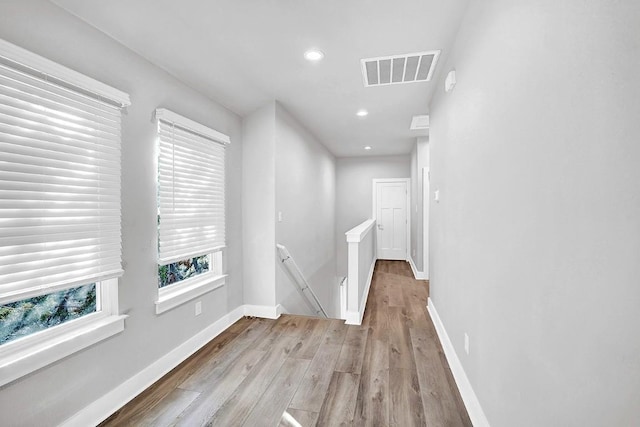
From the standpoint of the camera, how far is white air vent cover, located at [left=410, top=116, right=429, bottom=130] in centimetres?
424

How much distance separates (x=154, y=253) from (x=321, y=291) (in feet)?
12.6

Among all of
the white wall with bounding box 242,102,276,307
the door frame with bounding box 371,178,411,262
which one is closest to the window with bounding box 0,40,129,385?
the white wall with bounding box 242,102,276,307

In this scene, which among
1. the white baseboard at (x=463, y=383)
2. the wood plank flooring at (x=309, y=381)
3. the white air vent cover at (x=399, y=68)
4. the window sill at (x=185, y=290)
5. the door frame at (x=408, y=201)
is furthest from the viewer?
the door frame at (x=408, y=201)

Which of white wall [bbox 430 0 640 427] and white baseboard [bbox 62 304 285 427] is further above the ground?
white wall [bbox 430 0 640 427]

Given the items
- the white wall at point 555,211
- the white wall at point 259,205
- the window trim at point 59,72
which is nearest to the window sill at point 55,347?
the window trim at point 59,72

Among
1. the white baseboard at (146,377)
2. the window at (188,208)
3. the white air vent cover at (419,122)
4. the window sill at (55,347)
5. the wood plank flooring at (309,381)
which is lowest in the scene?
the wood plank flooring at (309,381)

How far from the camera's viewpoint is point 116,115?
1.97 metres

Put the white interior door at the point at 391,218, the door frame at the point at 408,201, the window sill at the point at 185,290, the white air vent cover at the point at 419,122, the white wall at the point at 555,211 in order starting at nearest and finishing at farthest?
the white wall at the point at 555,211
the window sill at the point at 185,290
the white air vent cover at the point at 419,122
the door frame at the point at 408,201
the white interior door at the point at 391,218

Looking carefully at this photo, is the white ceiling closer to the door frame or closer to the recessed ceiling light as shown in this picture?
the recessed ceiling light

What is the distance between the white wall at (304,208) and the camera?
3.68 m

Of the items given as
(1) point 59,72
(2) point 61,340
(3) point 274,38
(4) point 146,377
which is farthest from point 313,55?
(4) point 146,377

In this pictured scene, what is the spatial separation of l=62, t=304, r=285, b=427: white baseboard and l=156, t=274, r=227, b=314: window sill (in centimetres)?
38

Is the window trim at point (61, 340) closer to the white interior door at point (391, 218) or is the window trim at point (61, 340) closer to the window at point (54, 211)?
the window at point (54, 211)

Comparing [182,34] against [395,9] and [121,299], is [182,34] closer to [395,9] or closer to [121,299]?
[395,9]
